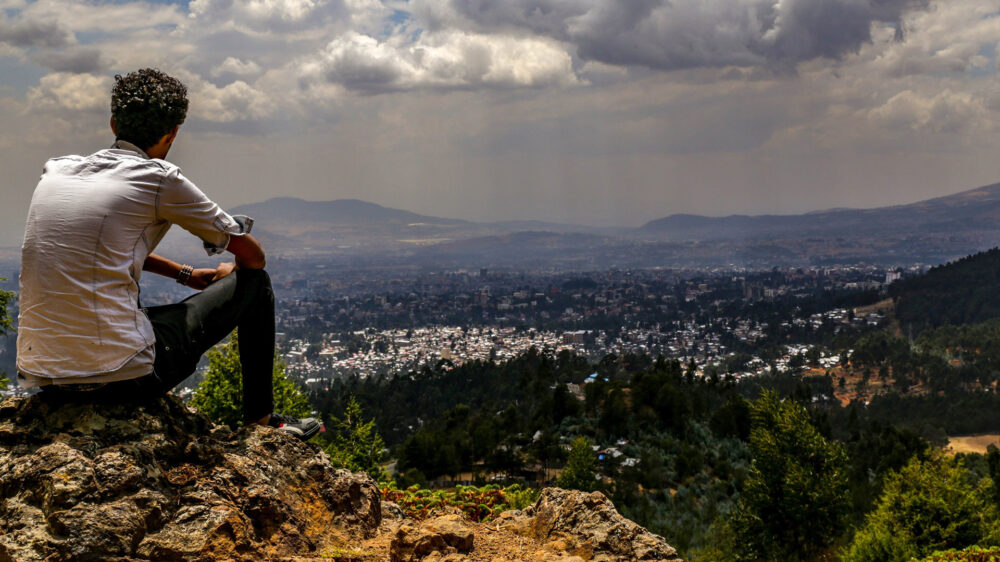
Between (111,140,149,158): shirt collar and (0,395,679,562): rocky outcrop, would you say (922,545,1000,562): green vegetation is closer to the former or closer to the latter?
(0,395,679,562): rocky outcrop

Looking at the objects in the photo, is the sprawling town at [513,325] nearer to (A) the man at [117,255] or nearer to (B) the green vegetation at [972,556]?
(A) the man at [117,255]

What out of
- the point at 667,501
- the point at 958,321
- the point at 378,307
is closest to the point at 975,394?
the point at 958,321

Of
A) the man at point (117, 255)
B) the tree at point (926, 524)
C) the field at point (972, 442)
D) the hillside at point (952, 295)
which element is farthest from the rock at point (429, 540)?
the hillside at point (952, 295)

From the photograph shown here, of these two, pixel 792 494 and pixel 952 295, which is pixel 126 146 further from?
pixel 952 295

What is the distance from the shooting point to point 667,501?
34.9m

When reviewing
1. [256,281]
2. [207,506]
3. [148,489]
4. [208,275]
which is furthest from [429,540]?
[208,275]

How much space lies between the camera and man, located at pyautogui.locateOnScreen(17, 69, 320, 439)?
115 inches

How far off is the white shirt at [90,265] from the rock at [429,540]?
1.58m

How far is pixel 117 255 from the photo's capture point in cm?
304

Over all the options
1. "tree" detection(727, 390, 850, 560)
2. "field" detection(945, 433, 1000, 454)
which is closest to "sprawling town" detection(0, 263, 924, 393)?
"field" detection(945, 433, 1000, 454)

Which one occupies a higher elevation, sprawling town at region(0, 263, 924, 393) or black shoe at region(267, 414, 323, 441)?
black shoe at region(267, 414, 323, 441)

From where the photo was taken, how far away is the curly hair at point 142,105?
3223mm

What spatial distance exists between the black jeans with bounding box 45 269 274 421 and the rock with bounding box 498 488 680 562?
6.19 feet

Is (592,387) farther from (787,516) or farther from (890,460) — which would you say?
(787,516)
